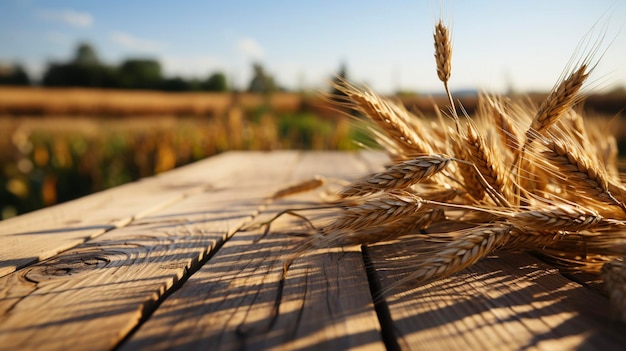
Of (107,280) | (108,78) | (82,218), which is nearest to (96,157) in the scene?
(82,218)

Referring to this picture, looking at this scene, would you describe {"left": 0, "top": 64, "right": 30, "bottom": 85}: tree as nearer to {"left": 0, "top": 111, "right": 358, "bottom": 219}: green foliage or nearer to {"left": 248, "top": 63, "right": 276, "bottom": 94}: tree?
{"left": 248, "top": 63, "right": 276, "bottom": 94}: tree

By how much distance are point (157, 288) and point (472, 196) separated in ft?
2.85

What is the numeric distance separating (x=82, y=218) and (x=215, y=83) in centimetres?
3803

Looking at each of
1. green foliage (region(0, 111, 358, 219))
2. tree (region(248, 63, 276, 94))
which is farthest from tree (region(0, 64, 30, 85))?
green foliage (region(0, 111, 358, 219))

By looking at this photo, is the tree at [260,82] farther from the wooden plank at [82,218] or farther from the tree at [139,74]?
the tree at [139,74]

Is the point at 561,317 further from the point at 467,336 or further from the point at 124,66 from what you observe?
the point at 124,66

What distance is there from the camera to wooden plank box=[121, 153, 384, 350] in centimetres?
67

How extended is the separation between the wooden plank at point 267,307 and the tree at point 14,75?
1578 inches

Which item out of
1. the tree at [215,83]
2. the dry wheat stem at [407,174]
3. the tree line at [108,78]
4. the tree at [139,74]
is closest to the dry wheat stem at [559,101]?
the dry wheat stem at [407,174]

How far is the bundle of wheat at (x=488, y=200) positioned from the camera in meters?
0.86

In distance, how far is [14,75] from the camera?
111 feet

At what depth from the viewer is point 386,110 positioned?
121 cm

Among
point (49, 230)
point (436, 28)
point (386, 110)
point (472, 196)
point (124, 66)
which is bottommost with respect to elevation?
point (49, 230)

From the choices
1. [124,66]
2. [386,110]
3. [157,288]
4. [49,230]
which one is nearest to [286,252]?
[157,288]
